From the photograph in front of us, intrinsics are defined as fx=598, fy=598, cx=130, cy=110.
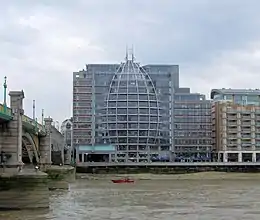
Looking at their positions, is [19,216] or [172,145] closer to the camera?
[19,216]

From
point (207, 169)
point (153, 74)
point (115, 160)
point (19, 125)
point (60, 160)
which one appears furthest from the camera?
point (153, 74)

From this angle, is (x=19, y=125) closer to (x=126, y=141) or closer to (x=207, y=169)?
(x=207, y=169)

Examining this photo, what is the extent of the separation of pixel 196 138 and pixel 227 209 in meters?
132

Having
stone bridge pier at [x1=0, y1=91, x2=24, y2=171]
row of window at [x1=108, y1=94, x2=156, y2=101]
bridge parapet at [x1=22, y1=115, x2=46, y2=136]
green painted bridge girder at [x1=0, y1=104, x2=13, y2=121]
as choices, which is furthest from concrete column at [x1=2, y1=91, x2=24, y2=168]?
row of window at [x1=108, y1=94, x2=156, y2=101]

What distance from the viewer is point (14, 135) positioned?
1949 inches

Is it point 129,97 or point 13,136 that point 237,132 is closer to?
point 129,97

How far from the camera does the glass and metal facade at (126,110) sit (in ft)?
561

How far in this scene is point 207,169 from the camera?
147625 mm

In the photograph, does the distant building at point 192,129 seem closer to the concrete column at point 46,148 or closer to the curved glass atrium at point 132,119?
the curved glass atrium at point 132,119

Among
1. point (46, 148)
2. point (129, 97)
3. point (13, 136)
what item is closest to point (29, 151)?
point (46, 148)

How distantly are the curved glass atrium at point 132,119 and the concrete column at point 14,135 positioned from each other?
120 metres

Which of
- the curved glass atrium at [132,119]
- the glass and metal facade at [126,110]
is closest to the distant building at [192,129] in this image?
the glass and metal facade at [126,110]

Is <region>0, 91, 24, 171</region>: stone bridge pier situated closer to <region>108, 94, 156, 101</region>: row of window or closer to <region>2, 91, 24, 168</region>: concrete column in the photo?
<region>2, 91, 24, 168</region>: concrete column

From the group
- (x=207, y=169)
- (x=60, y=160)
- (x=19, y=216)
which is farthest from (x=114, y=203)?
(x=207, y=169)
